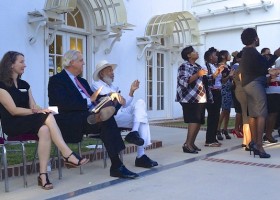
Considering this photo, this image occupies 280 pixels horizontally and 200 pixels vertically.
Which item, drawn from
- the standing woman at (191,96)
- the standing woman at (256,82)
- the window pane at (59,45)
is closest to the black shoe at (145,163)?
the standing woman at (191,96)

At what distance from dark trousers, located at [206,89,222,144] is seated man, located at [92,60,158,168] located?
81.0 inches

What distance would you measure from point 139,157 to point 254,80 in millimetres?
2108

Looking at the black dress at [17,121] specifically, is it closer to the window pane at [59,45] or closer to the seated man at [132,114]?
the seated man at [132,114]

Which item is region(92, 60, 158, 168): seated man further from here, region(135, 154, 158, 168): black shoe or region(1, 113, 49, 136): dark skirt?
region(1, 113, 49, 136): dark skirt

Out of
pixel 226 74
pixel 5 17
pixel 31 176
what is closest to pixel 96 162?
pixel 31 176

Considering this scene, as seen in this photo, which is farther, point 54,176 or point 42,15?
point 42,15

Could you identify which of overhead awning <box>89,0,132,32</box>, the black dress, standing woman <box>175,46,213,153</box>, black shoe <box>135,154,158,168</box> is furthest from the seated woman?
overhead awning <box>89,0,132,32</box>

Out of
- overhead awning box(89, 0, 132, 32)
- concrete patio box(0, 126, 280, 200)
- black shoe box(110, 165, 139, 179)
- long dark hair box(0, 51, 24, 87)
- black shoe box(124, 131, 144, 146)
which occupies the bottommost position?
concrete patio box(0, 126, 280, 200)

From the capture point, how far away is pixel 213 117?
6.96 metres

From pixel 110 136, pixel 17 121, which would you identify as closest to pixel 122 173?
pixel 110 136

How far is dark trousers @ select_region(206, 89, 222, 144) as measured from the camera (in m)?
6.95

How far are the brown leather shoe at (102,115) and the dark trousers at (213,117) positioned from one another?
2861 millimetres

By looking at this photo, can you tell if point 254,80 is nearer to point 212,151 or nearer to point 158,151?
point 212,151

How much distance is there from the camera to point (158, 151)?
21.5 feet
